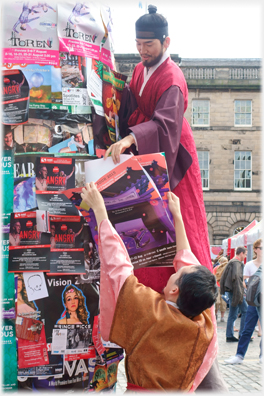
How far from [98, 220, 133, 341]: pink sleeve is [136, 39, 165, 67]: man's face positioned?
3.33ft

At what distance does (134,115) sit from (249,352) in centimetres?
694

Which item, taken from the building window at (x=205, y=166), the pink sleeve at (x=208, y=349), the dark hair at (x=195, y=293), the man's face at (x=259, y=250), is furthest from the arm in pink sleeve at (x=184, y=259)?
the building window at (x=205, y=166)

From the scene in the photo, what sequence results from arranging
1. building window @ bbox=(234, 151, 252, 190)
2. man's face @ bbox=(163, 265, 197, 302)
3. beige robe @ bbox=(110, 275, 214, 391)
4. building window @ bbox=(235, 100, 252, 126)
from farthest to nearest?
building window @ bbox=(235, 100, 252, 126) → building window @ bbox=(234, 151, 252, 190) → man's face @ bbox=(163, 265, 197, 302) → beige robe @ bbox=(110, 275, 214, 391)

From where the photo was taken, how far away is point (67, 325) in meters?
2.36

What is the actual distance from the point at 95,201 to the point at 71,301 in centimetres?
54

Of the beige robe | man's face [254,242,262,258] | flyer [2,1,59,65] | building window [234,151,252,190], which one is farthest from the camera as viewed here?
building window [234,151,252,190]

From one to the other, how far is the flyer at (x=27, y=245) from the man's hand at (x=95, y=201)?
24 centimetres

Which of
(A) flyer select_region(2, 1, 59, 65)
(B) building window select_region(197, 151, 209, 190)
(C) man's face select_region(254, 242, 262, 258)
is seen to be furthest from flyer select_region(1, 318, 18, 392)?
(B) building window select_region(197, 151, 209, 190)

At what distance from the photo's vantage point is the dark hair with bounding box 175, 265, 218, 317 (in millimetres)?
2148

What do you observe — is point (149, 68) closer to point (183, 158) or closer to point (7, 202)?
point (183, 158)

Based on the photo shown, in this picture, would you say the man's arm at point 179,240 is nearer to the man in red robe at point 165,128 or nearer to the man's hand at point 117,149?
the man in red robe at point 165,128

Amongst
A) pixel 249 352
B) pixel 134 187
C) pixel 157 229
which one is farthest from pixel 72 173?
pixel 249 352

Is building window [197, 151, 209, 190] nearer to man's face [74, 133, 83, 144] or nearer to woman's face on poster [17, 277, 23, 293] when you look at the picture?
man's face [74, 133, 83, 144]

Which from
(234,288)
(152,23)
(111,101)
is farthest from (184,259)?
(234,288)
